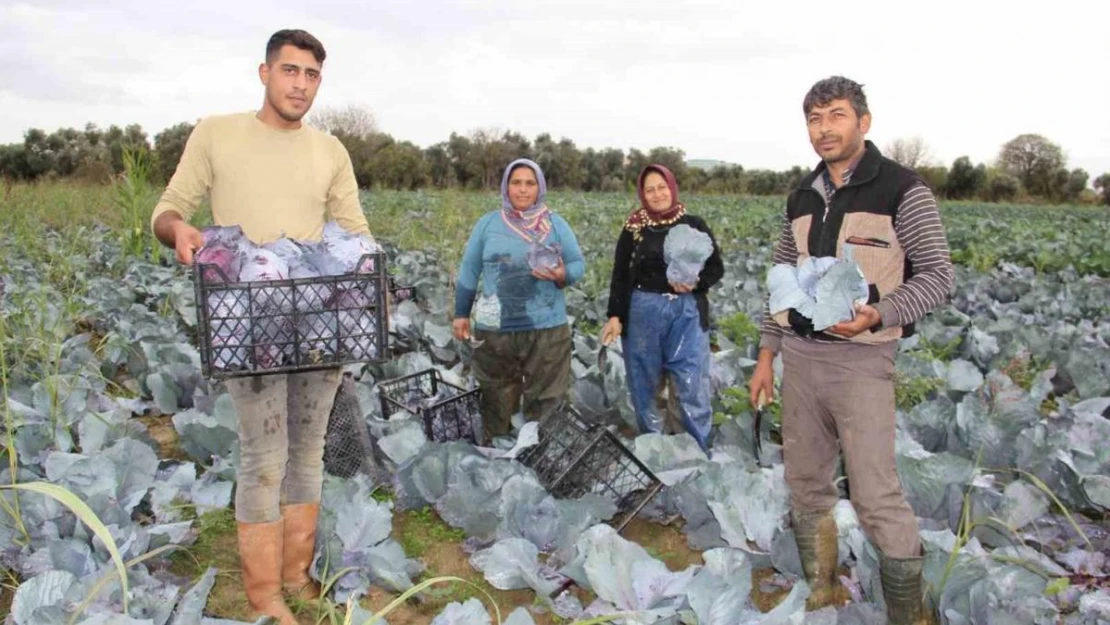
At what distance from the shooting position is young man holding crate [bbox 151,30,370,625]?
230 centimetres

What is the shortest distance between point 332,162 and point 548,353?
1694 mm

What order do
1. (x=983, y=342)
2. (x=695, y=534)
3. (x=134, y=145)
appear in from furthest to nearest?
(x=134, y=145) → (x=983, y=342) → (x=695, y=534)

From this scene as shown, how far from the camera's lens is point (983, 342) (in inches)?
207

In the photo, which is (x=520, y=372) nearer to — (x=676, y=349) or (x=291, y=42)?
(x=676, y=349)

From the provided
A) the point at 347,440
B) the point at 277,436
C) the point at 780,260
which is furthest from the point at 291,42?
the point at 347,440

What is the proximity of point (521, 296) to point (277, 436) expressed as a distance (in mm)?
1634

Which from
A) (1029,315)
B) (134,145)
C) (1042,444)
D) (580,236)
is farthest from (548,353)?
(580,236)

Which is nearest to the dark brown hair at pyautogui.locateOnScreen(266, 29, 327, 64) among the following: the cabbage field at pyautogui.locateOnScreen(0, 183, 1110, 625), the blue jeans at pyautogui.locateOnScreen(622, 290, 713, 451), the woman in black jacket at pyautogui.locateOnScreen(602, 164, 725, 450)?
the cabbage field at pyautogui.locateOnScreen(0, 183, 1110, 625)

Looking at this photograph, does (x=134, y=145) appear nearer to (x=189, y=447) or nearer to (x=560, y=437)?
(x=189, y=447)

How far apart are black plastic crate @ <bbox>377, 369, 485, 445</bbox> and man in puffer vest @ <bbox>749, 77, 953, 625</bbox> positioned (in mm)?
1778

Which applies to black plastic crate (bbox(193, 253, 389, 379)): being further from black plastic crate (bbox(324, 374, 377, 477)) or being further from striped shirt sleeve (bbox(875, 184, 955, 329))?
black plastic crate (bbox(324, 374, 377, 477))

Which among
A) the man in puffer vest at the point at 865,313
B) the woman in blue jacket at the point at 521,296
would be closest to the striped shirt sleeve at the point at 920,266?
the man in puffer vest at the point at 865,313

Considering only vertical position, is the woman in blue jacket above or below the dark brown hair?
Result: below

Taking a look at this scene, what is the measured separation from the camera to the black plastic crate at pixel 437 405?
390 centimetres
